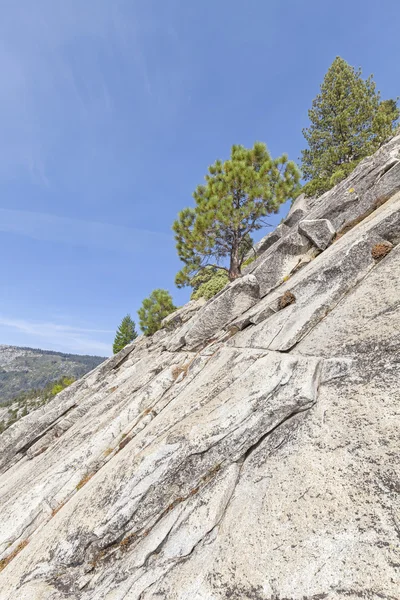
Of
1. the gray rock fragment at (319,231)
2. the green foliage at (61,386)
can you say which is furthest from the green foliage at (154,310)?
the green foliage at (61,386)

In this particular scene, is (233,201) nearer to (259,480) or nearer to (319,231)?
(319,231)

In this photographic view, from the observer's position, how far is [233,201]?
76.1 ft

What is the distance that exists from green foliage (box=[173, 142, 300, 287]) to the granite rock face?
13784 mm

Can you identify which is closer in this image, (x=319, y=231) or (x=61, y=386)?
(x=319, y=231)

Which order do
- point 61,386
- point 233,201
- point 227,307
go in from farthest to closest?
point 61,386 < point 233,201 < point 227,307

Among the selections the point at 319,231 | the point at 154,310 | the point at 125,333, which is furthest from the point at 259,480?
the point at 125,333

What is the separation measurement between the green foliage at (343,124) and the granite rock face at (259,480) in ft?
88.9

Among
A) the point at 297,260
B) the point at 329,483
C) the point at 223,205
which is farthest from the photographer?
the point at 223,205

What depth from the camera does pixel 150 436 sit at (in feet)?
25.0

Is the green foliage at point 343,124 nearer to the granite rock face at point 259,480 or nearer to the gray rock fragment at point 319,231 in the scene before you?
the gray rock fragment at point 319,231


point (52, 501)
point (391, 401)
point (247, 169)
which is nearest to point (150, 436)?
point (52, 501)

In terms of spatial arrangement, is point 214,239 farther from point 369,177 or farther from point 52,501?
point 52,501

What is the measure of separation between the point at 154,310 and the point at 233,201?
18268mm

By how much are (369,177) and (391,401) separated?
13.4 m
